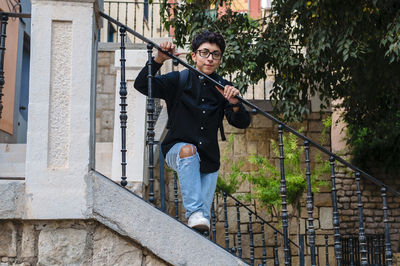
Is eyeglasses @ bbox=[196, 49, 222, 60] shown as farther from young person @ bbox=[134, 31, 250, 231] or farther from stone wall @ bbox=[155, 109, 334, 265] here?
stone wall @ bbox=[155, 109, 334, 265]

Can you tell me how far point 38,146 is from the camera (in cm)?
307

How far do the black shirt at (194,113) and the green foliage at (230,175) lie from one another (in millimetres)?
3863

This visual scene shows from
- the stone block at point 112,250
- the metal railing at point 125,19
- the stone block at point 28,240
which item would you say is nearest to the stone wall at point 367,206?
the metal railing at point 125,19

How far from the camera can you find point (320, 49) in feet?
19.3

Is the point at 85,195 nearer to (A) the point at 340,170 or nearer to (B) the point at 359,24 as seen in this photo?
(B) the point at 359,24

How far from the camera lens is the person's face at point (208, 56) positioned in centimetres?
343

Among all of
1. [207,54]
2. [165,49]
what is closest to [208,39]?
[207,54]

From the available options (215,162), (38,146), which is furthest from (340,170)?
(38,146)

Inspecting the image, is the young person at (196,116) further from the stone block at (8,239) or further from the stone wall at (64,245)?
the stone block at (8,239)

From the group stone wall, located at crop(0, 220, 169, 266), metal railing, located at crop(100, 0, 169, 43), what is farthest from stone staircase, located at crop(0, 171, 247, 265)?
metal railing, located at crop(100, 0, 169, 43)

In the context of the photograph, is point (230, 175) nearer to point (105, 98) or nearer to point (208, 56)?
point (105, 98)

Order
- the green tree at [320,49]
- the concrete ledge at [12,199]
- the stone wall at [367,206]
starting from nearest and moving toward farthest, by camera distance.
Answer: the concrete ledge at [12,199] < the green tree at [320,49] < the stone wall at [367,206]

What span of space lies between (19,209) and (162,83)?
1.22 metres

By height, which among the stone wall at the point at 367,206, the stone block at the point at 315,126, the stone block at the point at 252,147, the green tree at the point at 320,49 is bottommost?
the stone wall at the point at 367,206
